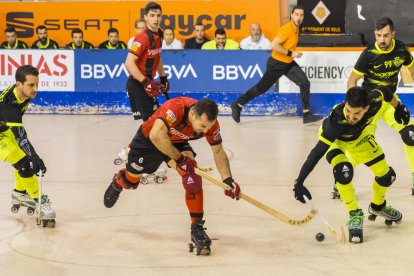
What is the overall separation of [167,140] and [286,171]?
4239mm

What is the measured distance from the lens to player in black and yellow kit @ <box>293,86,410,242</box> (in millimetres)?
7652

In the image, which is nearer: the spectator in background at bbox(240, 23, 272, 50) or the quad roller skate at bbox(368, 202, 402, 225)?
the quad roller skate at bbox(368, 202, 402, 225)

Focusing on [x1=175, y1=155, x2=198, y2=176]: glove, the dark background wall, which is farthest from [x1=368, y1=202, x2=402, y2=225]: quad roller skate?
the dark background wall

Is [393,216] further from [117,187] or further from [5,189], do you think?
[5,189]

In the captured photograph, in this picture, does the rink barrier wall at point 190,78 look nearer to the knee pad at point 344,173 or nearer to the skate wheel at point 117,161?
the skate wheel at point 117,161

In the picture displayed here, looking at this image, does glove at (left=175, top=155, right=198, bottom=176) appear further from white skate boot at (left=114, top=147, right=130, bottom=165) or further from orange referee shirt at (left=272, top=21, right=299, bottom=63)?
orange referee shirt at (left=272, top=21, right=299, bottom=63)

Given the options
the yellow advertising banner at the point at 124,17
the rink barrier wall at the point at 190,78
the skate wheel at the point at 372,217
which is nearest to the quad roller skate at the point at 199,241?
the skate wheel at the point at 372,217

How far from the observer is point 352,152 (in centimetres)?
828

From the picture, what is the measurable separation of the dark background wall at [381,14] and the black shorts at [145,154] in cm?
1069

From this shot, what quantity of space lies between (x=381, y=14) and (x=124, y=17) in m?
5.76

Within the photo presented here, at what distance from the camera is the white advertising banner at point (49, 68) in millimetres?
17625

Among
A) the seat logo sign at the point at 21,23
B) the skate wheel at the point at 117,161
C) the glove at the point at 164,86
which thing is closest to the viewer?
the glove at the point at 164,86

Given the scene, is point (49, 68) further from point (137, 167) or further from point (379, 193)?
point (379, 193)

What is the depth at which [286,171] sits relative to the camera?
37.6 feet
